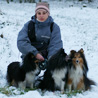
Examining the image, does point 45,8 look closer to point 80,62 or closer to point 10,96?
point 80,62

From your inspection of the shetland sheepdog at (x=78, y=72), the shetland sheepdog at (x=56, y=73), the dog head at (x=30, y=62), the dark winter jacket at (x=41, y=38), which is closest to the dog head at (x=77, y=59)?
the shetland sheepdog at (x=78, y=72)

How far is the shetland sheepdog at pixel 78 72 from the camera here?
4.42m

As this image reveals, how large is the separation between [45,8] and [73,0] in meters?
32.6

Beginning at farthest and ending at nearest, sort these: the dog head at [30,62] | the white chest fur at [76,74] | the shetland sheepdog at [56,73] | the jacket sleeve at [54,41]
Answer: the jacket sleeve at [54,41]
the white chest fur at [76,74]
the dog head at [30,62]
the shetland sheepdog at [56,73]

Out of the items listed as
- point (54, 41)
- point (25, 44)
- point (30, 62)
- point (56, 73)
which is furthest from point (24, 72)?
point (54, 41)

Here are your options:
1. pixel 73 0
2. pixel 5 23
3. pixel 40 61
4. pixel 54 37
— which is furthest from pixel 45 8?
pixel 73 0

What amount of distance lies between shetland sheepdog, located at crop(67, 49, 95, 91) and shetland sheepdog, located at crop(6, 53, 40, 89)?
32.4 inches

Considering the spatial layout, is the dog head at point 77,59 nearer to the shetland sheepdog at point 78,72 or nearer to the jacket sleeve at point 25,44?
the shetland sheepdog at point 78,72

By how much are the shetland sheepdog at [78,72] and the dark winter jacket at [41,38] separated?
58cm

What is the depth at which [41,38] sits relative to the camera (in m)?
4.82

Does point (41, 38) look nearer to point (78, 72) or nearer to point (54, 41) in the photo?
point (54, 41)

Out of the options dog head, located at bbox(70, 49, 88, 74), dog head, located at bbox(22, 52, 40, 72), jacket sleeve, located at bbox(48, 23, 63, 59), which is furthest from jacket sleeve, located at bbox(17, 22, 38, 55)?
dog head, located at bbox(70, 49, 88, 74)

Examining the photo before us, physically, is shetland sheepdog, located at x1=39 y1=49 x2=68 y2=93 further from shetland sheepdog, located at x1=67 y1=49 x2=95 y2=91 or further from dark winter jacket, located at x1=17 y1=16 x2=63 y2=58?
dark winter jacket, located at x1=17 y1=16 x2=63 y2=58

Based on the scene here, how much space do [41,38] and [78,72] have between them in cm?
124
